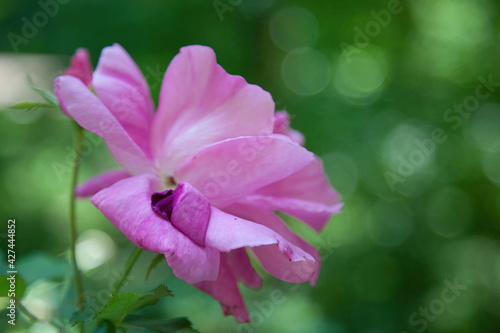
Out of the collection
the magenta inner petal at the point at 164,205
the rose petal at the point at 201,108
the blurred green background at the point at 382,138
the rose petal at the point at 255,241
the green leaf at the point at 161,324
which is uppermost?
the rose petal at the point at 201,108

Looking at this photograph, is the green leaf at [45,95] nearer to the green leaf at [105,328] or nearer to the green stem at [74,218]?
the green stem at [74,218]

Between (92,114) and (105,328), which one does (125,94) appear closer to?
(92,114)

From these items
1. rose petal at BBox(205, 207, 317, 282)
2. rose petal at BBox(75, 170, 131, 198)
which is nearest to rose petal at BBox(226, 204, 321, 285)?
rose petal at BBox(205, 207, 317, 282)

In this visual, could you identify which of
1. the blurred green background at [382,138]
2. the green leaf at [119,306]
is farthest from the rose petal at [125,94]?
the blurred green background at [382,138]

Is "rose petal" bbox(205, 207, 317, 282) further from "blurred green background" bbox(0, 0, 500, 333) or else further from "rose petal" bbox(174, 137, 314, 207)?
"blurred green background" bbox(0, 0, 500, 333)

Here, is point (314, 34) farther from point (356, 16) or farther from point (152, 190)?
Answer: point (152, 190)

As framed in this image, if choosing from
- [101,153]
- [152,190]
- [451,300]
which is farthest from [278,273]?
[451,300]

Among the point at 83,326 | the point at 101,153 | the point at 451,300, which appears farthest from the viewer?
the point at 451,300
